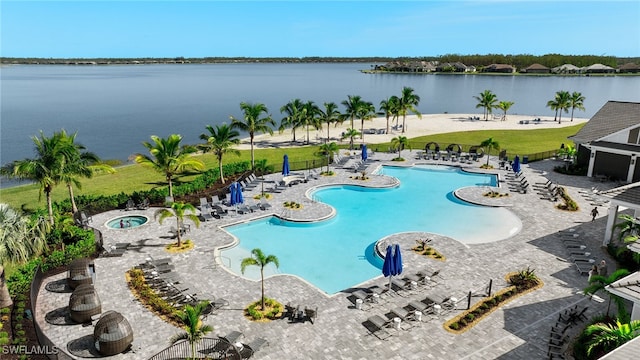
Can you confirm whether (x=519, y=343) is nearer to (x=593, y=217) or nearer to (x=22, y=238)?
(x=593, y=217)

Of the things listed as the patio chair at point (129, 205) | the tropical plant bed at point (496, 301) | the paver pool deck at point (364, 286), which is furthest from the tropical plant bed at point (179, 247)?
the tropical plant bed at point (496, 301)

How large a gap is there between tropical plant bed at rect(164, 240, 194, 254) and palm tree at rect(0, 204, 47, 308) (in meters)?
6.90

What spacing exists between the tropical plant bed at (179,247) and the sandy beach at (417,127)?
33.9 meters

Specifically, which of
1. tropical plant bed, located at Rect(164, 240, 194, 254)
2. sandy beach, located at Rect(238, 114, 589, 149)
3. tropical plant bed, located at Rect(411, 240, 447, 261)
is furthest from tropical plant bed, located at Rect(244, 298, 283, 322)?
sandy beach, located at Rect(238, 114, 589, 149)

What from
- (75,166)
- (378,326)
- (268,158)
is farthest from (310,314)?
(268,158)

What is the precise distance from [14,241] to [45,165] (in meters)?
9.95

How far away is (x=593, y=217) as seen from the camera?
97.3 ft

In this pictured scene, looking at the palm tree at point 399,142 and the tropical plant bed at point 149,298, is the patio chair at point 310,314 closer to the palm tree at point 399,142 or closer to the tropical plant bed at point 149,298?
the tropical plant bed at point 149,298

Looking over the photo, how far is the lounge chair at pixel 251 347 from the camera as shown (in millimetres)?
15750

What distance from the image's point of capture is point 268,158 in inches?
1991

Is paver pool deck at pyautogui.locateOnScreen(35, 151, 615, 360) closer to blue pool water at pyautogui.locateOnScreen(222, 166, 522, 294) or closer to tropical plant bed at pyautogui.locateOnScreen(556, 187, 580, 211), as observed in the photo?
tropical plant bed at pyautogui.locateOnScreen(556, 187, 580, 211)

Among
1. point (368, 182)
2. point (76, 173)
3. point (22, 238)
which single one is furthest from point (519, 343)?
point (76, 173)

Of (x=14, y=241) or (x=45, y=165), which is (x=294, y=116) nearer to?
(x=45, y=165)

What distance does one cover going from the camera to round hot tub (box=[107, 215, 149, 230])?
29.0 metres
